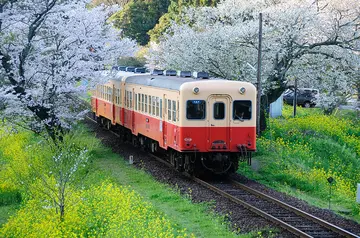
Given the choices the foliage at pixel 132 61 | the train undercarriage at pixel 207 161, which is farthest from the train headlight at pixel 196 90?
the foliage at pixel 132 61

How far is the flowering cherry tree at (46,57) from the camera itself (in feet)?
59.1

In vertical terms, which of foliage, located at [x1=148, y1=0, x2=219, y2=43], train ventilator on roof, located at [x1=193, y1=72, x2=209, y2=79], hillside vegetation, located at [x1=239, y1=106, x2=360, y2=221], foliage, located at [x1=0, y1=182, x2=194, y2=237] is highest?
foliage, located at [x1=148, y1=0, x2=219, y2=43]

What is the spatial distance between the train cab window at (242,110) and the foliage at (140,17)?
120 feet

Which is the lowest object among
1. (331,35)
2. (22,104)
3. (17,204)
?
(17,204)

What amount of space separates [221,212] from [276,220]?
1.37 metres

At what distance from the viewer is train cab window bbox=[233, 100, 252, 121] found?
1628 cm

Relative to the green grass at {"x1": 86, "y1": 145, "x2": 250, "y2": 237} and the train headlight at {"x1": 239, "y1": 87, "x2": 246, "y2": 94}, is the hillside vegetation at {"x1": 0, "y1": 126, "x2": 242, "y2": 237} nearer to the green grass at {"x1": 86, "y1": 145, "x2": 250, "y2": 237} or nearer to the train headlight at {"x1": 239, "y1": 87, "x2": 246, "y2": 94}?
the green grass at {"x1": 86, "y1": 145, "x2": 250, "y2": 237}

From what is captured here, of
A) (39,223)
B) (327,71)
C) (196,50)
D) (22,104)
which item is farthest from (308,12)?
(39,223)

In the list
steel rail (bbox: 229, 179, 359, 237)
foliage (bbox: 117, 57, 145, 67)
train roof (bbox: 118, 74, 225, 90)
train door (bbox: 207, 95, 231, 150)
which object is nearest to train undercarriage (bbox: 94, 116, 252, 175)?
train door (bbox: 207, 95, 231, 150)

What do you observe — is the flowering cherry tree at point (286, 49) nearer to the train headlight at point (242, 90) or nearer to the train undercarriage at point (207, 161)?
the train undercarriage at point (207, 161)

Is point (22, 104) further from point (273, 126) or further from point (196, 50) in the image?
point (273, 126)

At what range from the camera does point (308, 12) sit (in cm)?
2514

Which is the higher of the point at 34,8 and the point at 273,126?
the point at 34,8

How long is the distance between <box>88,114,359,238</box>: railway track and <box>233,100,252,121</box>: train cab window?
5.64 feet
